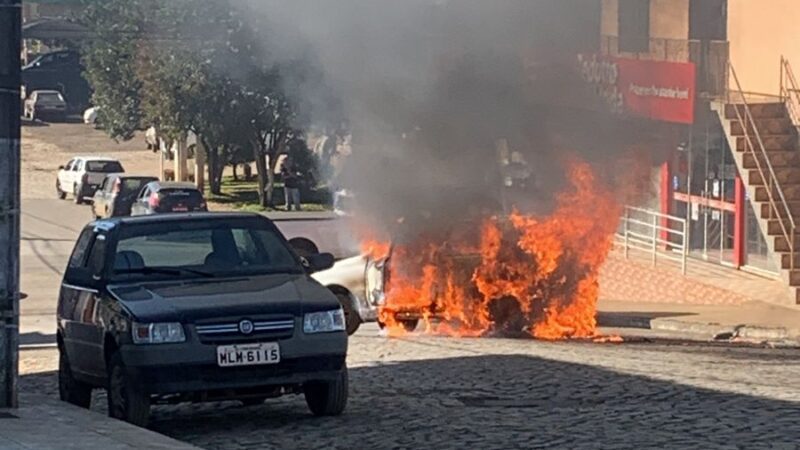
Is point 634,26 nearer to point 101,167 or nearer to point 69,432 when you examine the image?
point 69,432

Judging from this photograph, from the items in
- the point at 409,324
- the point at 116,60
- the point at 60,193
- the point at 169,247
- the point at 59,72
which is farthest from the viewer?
the point at 59,72

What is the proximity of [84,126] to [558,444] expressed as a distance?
6649 cm

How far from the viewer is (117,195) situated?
1875 inches

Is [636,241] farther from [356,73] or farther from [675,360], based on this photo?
[675,360]

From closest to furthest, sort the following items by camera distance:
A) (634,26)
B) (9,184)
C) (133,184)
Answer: (9,184)
(634,26)
(133,184)

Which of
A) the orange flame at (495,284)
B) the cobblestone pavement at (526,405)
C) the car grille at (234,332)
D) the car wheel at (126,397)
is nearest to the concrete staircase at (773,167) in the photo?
the orange flame at (495,284)

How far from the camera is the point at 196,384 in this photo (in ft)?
39.7

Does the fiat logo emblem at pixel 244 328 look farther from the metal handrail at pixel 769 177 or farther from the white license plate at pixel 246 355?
the metal handrail at pixel 769 177

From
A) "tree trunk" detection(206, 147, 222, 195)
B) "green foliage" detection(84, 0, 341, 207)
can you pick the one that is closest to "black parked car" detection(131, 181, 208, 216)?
"green foliage" detection(84, 0, 341, 207)

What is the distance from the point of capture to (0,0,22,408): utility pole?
13.3 meters

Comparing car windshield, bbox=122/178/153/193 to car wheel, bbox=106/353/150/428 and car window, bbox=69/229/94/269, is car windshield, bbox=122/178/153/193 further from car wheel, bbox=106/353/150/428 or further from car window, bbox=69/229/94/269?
car wheel, bbox=106/353/150/428

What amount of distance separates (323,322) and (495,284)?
920 centimetres

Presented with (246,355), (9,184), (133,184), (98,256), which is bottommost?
(246,355)

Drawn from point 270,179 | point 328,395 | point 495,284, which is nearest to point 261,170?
point 270,179
